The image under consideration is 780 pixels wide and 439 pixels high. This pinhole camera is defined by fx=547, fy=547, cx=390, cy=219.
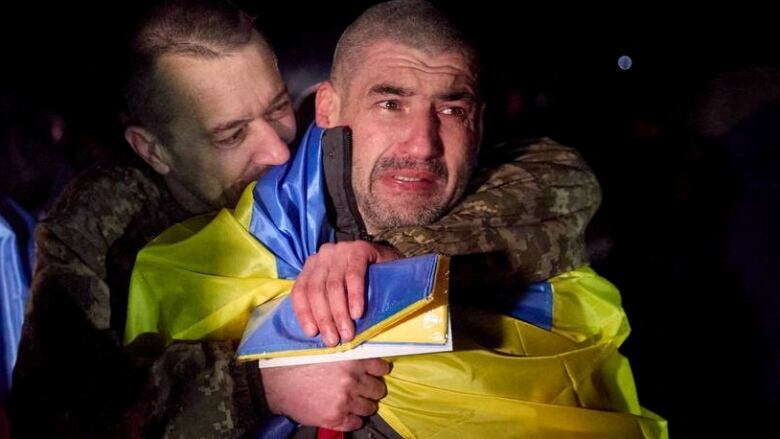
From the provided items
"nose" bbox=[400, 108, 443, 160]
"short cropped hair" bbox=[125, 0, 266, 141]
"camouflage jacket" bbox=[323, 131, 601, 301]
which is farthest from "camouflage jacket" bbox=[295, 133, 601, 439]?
"short cropped hair" bbox=[125, 0, 266, 141]

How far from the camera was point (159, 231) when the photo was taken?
1187mm

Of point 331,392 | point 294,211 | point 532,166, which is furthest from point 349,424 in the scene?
point 532,166

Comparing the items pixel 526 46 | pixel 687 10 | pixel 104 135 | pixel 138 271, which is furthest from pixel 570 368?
pixel 687 10

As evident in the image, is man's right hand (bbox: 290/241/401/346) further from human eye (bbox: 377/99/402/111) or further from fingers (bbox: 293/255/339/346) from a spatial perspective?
human eye (bbox: 377/99/402/111)

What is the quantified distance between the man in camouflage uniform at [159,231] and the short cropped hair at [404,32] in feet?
0.64

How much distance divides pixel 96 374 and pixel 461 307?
648mm

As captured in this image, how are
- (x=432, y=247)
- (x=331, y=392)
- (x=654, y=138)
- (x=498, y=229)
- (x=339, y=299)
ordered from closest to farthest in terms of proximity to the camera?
(x=339, y=299) → (x=331, y=392) → (x=432, y=247) → (x=498, y=229) → (x=654, y=138)

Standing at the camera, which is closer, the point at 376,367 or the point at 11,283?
the point at 376,367

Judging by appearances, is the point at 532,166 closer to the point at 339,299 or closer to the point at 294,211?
the point at 294,211

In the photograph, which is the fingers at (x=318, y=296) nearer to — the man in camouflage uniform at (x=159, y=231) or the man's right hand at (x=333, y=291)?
the man's right hand at (x=333, y=291)

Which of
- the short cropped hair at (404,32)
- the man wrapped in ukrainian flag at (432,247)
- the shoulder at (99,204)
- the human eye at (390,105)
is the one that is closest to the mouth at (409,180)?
the man wrapped in ukrainian flag at (432,247)

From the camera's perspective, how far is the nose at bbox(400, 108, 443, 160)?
3.50 feet

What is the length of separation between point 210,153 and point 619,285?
1.55 meters

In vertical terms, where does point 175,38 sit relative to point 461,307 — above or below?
above
